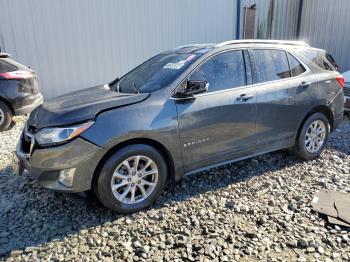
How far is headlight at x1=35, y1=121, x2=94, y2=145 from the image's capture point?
9.18 feet

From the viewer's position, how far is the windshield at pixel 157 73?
3334 mm

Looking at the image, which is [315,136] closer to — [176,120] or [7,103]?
[176,120]

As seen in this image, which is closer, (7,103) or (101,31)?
(7,103)

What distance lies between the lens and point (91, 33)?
323 inches

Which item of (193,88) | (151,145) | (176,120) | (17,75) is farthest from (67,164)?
(17,75)

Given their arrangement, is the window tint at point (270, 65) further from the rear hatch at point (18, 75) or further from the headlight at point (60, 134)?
the rear hatch at point (18, 75)

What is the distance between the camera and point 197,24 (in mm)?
9422

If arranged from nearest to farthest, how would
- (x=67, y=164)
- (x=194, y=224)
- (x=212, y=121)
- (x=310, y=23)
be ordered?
(x=67, y=164) < (x=194, y=224) < (x=212, y=121) < (x=310, y=23)

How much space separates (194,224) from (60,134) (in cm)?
148

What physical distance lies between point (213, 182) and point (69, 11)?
6335mm

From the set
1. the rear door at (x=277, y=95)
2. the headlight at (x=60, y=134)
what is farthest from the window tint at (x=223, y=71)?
the headlight at (x=60, y=134)

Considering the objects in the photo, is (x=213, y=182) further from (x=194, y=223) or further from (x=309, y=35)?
(x=309, y=35)

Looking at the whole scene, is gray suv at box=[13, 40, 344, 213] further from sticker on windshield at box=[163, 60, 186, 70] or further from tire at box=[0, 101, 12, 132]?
tire at box=[0, 101, 12, 132]

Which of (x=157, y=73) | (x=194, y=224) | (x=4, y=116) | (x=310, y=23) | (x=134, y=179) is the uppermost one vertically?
(x=310, y=23)
